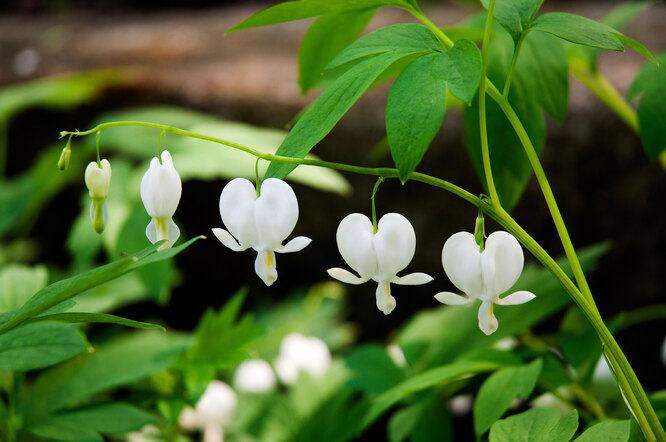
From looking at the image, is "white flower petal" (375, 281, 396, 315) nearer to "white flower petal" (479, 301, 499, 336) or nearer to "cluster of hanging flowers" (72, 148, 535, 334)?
"cluster of hanging flowers" (72, 148, 535, 334)

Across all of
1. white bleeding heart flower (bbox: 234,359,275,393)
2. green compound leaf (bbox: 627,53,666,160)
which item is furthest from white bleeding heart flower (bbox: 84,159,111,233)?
white bleeding heart flower (bbox: 234,359,275,393)

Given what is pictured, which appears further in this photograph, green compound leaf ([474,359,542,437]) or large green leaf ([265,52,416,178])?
green compound leaf ([474,359,542,437])

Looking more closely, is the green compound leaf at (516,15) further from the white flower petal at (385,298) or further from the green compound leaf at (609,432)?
the green compound leaf at (609,432)

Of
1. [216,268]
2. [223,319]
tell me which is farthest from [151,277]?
[216,268]

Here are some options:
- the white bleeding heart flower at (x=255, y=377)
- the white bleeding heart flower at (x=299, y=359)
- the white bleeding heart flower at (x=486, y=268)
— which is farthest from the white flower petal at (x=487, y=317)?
the white bleeding heart flower at (x=255, y=377)

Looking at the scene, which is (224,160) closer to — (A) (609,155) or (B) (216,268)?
(B) (216,268)

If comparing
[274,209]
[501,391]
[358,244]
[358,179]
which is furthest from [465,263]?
[358,179]
